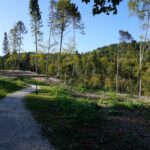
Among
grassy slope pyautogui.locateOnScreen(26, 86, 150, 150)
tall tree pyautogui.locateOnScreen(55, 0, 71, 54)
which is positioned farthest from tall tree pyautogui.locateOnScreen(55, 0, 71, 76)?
grassy slope pyautogui.locateOnScreen(26, 86, 150, 150)

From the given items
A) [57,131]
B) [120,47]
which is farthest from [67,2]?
[57,131]

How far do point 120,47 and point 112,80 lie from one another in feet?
113

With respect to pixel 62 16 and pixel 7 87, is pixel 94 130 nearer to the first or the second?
pixel 7 87

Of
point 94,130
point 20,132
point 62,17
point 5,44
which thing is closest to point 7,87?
point 20,132

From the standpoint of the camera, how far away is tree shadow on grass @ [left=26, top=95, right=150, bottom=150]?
981 cm

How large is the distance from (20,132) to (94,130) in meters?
2.53

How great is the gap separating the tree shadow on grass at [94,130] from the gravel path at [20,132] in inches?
12.9

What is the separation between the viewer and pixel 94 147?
9.49 m

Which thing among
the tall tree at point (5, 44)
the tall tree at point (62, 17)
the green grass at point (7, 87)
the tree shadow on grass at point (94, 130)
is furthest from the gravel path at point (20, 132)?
the tall tree at point (5, 44)

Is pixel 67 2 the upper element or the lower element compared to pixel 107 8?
upper

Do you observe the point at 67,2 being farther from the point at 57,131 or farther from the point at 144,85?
the point at 57,131

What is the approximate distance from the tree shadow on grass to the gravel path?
33 cm

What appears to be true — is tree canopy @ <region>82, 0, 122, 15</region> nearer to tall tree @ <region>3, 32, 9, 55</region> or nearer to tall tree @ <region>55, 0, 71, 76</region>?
tall tree @ <region>55, 0, 71, 76</region>

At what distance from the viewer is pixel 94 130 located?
11414 mm
